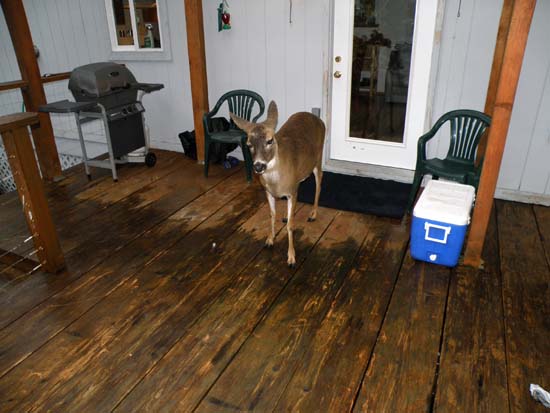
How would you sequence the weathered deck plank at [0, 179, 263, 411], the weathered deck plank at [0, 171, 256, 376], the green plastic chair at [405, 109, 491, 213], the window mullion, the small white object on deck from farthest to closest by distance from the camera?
the window mullion → the green plastic chair at [405, 109, 491, 213] → the weathered deck plank at [0, 171, 256, 376] → the weathered deck plank at [0, 179, 263, 411] → the small white object on deck

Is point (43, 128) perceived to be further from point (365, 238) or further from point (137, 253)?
point (365, 238)

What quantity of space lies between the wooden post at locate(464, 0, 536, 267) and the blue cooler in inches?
4.2

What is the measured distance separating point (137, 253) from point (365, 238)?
5.78 ft

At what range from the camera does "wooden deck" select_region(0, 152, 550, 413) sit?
1.94 m

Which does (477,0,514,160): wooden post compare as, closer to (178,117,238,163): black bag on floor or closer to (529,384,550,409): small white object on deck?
(529,384,550,409): small white object on deck

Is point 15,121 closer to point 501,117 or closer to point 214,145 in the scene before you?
point 214,145

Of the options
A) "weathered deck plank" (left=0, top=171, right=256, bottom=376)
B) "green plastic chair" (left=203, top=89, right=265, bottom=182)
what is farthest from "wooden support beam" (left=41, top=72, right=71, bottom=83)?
"weathered deck plank" (left=0, top=171, right=256, bottom=376)

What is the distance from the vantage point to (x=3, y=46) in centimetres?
580

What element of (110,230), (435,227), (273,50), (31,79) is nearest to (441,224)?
(435,227)

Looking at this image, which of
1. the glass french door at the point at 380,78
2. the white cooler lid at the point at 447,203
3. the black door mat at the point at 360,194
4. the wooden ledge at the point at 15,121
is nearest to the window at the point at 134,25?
the glass french door at the point at 380,78

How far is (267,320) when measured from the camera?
94.7 inches

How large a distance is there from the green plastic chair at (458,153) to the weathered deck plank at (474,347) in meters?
0.76

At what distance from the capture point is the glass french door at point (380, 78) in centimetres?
385

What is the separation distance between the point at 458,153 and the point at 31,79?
13.8 feet
